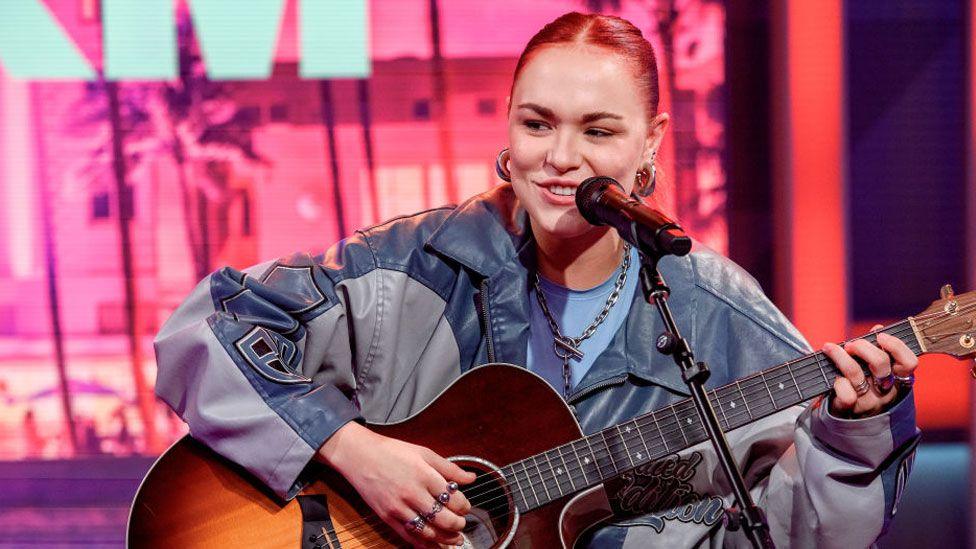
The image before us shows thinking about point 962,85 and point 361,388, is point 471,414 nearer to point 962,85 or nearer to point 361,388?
point 361,388

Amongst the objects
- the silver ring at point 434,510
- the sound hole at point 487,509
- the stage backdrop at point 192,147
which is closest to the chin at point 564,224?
the sound hole at point 487,509

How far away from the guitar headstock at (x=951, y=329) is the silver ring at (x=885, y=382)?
87 millimetres

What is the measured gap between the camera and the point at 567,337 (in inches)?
81.5

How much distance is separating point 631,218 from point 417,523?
68 centimetres

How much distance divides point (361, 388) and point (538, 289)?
0.43m

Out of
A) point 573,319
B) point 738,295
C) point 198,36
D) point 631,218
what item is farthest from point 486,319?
point 198,36

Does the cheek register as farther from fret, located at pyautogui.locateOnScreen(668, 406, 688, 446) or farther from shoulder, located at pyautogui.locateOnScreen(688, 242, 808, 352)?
fret, located at pyautogui.locateOnScreen(668, 406, 688, 446)

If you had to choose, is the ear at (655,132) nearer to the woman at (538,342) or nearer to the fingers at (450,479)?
the woman at (538,342)

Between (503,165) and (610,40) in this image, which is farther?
(503,165)

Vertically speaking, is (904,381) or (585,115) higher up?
(585,115)

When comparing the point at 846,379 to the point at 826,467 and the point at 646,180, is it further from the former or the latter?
the point at 646,180

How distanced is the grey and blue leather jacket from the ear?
24 cm

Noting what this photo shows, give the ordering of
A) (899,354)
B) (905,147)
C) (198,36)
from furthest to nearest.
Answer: (905,147) < (198,36) < (899,354)

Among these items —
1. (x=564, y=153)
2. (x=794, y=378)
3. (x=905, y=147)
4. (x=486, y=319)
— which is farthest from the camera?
(x=905, y=147)
